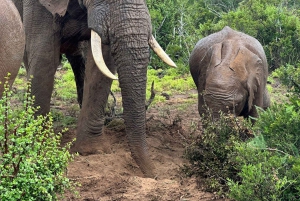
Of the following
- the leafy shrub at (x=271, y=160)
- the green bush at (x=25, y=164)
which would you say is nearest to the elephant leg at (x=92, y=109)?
the leafy shrub at (x=271, y=160)

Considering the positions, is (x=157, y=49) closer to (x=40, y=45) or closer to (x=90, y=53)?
(x=90, y=53)

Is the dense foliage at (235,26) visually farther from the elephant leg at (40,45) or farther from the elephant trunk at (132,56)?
the elephant trunk at (132,56)

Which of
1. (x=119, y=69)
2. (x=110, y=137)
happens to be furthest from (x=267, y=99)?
(x=119, y=69)

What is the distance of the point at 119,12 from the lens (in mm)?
5309

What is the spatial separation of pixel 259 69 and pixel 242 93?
1.27ft

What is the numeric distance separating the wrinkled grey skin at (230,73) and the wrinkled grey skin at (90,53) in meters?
0.67

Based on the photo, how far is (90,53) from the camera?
6234 millimetres

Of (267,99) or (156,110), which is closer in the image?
(267,99)

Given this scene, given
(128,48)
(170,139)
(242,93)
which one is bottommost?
(170,139)

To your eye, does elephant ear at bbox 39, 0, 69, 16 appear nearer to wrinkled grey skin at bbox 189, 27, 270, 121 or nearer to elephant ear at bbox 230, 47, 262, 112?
wrinkled grey skin at bbox 189, 27, 270, 121

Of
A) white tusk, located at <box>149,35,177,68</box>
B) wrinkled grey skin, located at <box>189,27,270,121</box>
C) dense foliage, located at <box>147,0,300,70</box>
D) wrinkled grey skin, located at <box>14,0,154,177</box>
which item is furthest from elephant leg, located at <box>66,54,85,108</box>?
dense foliage, located at <box>147,0,300,70</box>

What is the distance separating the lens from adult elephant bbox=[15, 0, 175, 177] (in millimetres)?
5277

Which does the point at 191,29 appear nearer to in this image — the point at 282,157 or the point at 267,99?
the point at 267,99

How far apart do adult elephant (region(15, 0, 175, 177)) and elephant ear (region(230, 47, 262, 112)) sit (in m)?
0.86
